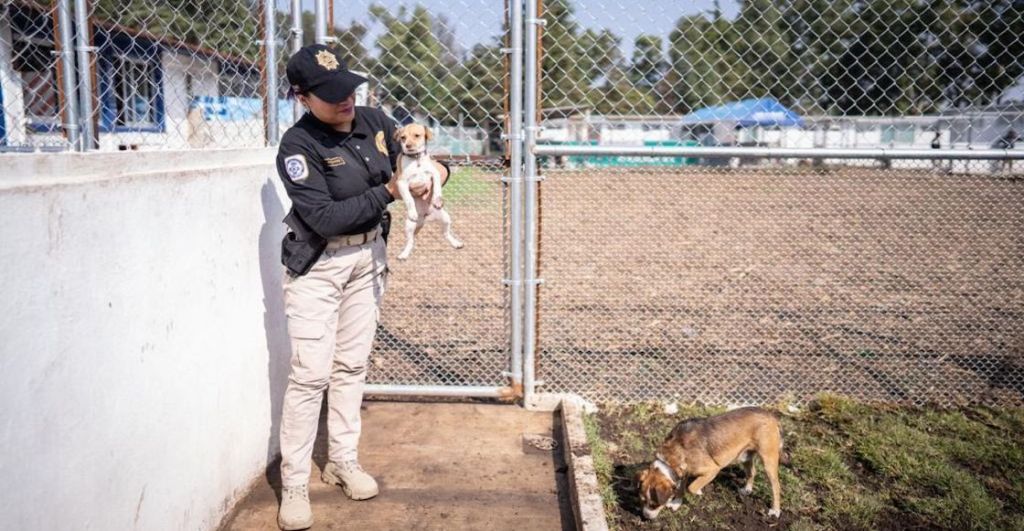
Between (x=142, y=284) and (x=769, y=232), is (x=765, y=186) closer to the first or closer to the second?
(x=769, y=232)

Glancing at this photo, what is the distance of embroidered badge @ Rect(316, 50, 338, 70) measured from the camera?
115 inches

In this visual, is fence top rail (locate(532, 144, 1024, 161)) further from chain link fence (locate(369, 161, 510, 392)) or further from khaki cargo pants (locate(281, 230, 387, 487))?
khaki cargo pants (locate(281, 230, 387, 487))

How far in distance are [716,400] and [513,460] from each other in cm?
151

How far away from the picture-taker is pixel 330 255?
315cm

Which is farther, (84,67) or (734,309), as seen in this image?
(734,309)

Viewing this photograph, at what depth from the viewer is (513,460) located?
3.89 metres

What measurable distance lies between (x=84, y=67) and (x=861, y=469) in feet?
13.9

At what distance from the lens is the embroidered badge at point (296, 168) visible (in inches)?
115

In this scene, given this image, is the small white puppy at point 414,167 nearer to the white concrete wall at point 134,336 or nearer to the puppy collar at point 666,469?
the white concrete wall at point 134,336

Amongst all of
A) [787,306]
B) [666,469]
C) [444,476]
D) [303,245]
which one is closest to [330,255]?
[303,245]

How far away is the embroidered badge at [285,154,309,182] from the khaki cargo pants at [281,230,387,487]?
377mm

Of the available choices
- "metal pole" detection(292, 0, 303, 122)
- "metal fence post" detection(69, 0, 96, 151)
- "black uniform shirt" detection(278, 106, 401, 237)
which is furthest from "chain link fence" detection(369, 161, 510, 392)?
"metal fence post" detection(69, 0, 96, 151)

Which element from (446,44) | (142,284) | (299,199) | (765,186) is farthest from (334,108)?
(765,186)

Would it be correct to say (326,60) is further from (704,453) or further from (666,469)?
(704,453)
